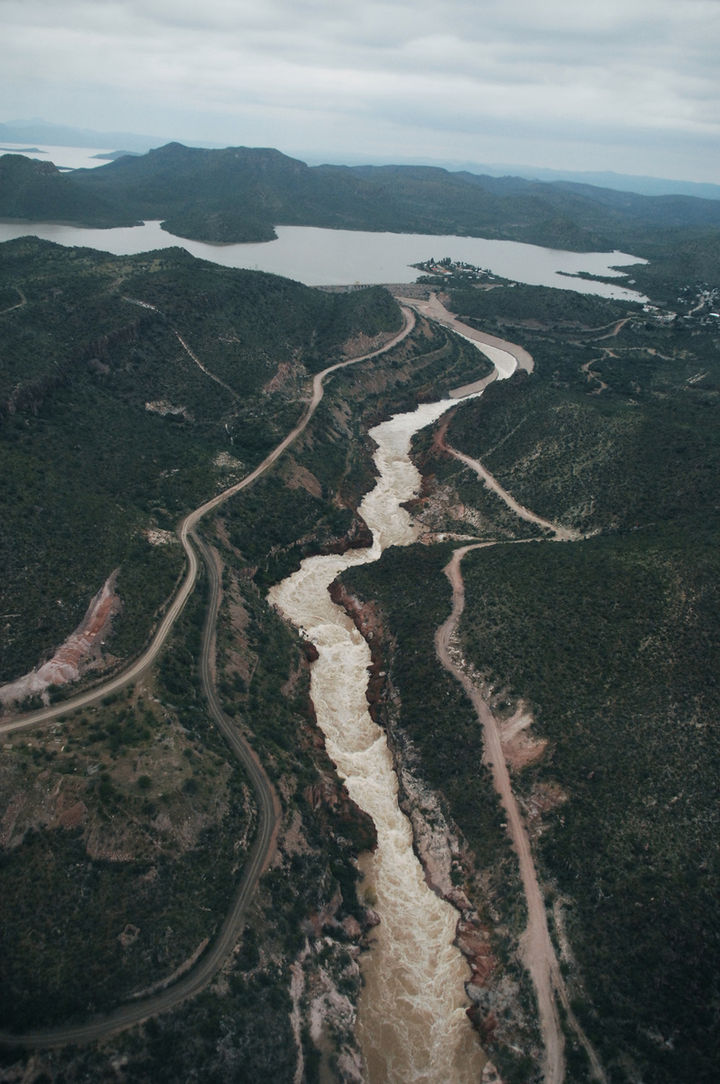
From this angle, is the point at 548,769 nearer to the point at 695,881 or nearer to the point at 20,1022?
the point at 695,881

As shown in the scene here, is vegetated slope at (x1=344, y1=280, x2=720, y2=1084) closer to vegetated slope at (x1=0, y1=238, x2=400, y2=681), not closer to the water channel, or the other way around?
the water channel

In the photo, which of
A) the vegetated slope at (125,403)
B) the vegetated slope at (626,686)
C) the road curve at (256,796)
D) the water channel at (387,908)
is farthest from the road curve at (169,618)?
the vegetated slope at (626,686)

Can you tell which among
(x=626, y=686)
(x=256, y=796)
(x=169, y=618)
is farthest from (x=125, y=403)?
(x=626, y=686)

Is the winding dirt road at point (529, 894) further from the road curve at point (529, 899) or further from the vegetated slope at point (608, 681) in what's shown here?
the vegetated slope at point (608, 681)

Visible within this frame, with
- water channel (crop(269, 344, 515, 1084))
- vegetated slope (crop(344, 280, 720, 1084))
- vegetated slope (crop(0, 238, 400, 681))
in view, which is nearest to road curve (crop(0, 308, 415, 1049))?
vegetated slope (crop(0, 238, 400, 681))

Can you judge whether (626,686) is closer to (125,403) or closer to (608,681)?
(608,681)

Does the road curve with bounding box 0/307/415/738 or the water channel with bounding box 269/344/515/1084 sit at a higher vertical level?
the road curve with bounding box 0/307/415/738

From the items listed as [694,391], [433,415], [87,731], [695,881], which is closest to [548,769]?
[695,881]
